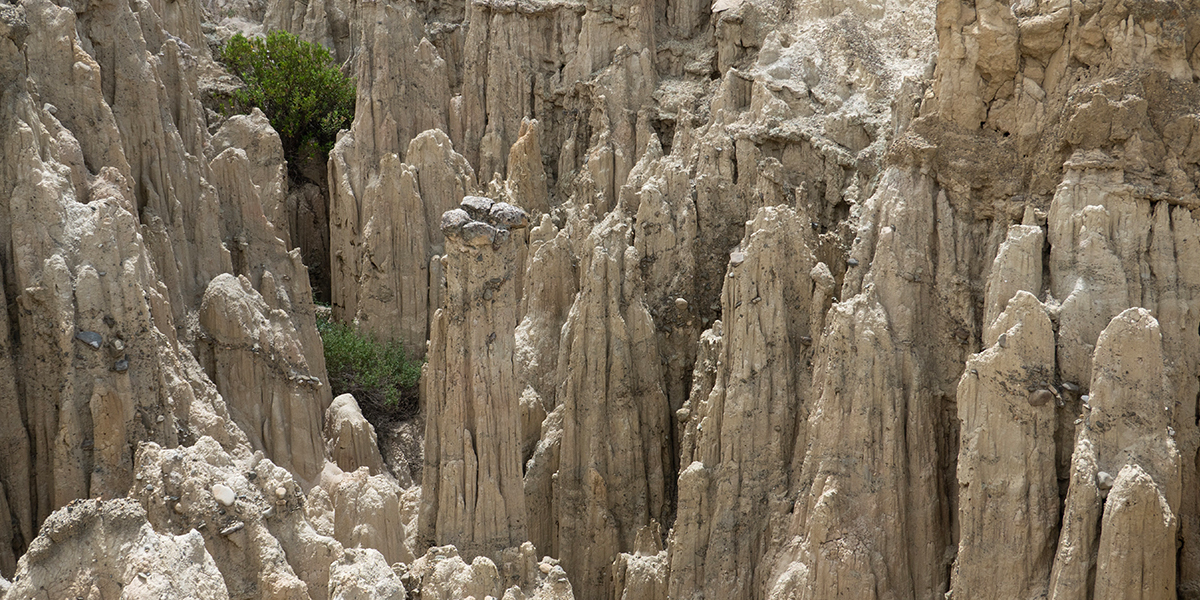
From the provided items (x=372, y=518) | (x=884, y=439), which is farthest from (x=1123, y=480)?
(x=372, y=518)

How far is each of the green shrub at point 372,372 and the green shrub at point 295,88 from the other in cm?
774

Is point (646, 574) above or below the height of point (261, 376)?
below

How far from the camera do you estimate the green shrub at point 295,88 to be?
32156 millimetres

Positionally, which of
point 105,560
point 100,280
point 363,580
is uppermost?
point 100,280

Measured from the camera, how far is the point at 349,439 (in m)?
21.7

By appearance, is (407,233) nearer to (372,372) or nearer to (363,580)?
(372,372)

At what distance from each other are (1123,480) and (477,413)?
8.32 metres

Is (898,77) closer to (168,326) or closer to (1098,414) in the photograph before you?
(1098,414)

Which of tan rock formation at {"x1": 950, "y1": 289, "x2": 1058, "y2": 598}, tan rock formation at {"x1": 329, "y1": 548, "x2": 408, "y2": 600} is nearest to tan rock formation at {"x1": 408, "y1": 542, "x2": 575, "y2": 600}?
tan rock formation at {"x1": 329, "y1": 548, "x2": 408, "y2": 600}

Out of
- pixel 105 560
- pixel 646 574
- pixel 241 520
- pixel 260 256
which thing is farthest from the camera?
pixel 260 256

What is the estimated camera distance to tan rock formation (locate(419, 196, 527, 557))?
55.6ft

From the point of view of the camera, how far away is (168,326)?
61.7ft

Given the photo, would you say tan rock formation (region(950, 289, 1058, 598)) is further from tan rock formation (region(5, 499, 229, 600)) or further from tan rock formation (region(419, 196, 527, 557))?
tan rock formation (region(5, 499, 229, 600))

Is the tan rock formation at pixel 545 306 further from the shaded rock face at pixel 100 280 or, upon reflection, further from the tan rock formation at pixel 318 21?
the tan rock formation at pixel 318 21
